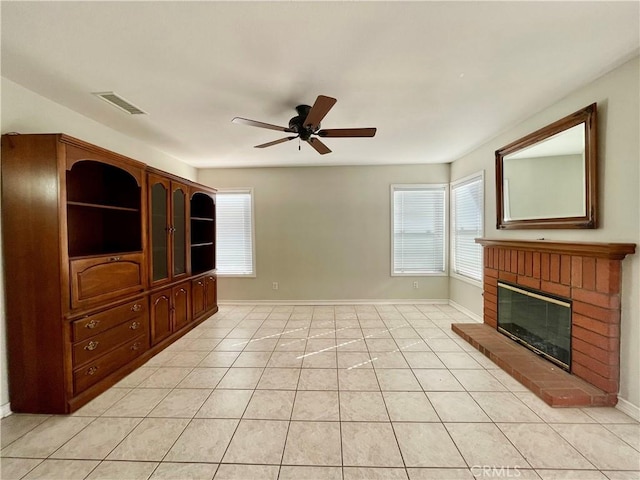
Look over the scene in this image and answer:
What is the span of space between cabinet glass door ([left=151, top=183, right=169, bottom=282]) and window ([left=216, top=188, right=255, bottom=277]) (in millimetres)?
1686

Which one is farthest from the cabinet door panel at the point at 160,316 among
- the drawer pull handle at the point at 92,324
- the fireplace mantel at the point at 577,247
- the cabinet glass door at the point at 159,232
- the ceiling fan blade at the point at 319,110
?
the fireplace mantel at the point at 577,247

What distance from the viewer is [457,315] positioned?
402 cm

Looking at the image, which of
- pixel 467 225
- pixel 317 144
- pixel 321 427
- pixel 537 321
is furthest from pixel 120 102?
pixel 467 225

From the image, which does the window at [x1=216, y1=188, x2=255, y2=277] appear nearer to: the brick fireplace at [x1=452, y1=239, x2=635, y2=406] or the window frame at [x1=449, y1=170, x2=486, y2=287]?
the window frame at [x1=449, y1=170, x2=486, y2=287]

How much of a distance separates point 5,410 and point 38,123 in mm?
2274

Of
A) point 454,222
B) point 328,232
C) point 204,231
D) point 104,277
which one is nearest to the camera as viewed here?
point 104,277

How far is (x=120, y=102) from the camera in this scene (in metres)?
2.29

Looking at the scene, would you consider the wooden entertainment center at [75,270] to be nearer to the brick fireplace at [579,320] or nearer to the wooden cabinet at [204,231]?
the wooden cabinet at [204,231]

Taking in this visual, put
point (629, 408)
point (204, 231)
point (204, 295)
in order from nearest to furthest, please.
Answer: point (629, 408) → point (204, 295) → point (204, 231)

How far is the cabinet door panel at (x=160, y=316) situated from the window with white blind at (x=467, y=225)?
13.8 ft

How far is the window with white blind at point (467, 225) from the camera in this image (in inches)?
145

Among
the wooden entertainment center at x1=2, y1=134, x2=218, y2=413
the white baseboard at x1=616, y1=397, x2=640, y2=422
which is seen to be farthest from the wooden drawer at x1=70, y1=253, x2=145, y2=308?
the white baseboard at x1=616, y1=397, x2=640, y2=422

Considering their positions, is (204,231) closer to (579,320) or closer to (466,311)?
(466,311)

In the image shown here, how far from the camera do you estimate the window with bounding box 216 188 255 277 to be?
4.71 m
